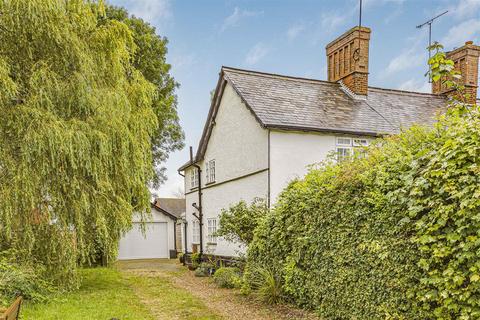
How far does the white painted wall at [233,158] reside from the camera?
47.0 feet

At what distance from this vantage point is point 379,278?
19.8ft

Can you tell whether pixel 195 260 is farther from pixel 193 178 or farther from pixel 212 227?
pixel 193 178

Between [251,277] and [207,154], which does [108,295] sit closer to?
[251,277]

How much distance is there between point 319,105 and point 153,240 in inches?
653

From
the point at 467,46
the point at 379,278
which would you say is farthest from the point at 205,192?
the point at 467,46

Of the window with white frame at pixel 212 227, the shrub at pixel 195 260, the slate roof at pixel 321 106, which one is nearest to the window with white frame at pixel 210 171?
the window with white frame at pixel 212 227

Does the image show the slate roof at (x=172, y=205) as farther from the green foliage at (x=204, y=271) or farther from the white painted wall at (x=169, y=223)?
the green foliage at (x=204, y=271)

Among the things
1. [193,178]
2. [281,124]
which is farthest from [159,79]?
[281,124]

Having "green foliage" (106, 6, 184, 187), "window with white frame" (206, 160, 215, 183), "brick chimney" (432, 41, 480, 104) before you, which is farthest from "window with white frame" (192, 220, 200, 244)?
"brick chimney" (432, 41, 480, 104)

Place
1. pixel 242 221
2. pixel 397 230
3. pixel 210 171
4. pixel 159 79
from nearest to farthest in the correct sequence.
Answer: pixel 397 230 → pixel 242 221 → pixel 210 171 → pixel 159 79

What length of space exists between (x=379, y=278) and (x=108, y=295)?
7812 mm

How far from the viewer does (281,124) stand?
13.1m

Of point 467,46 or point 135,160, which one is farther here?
point 467,46

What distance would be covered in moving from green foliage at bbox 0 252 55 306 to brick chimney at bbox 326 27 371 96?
47.1 feet
